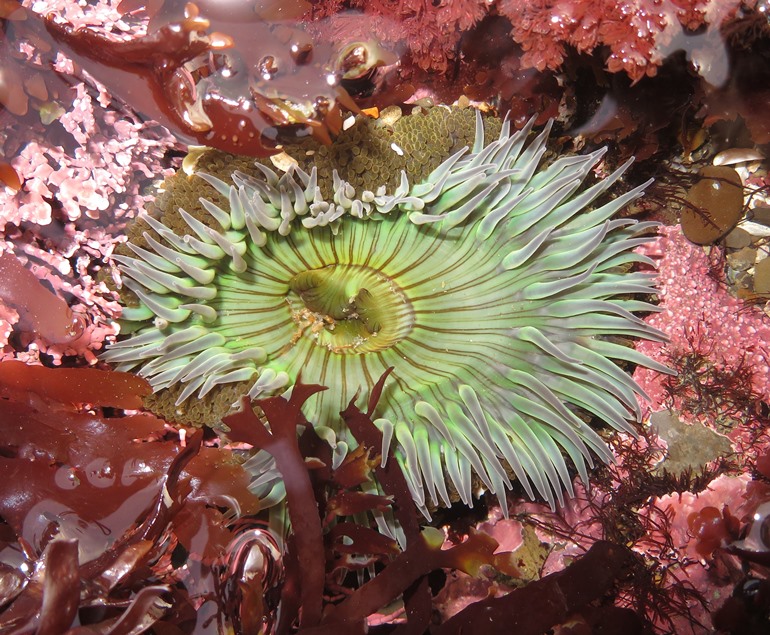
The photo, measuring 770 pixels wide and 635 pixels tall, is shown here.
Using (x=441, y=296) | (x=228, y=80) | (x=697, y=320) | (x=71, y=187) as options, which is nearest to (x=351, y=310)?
(x=441, y=296)

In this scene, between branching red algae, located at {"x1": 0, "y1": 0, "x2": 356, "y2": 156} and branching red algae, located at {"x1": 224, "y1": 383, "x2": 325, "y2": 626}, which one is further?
branching red algae, located at {"x1": 224, "y1": 383, "x2": 325, "y2": 626}

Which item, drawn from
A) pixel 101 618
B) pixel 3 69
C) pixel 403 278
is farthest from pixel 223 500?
pixel 3 69

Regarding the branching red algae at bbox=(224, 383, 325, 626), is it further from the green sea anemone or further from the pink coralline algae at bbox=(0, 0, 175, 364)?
the pink coralline algae at bbox=(0, 0, 175, 364)

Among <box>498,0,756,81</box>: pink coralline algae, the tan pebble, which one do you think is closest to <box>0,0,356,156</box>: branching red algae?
<box>498,0,756,81</box>: pink coralline algae

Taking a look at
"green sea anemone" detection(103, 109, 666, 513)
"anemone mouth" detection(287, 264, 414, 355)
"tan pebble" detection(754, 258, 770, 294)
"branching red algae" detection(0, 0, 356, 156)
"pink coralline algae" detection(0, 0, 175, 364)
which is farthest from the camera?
"tan pebble" detection(754, 258, 770, 294)

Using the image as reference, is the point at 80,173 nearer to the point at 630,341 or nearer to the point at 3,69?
the point at 3,69

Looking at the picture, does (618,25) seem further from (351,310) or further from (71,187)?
(71,187)

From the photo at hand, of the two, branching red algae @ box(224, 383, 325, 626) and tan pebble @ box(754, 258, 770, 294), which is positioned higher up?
tan pebble @ box(754, 258, 770, 294)
